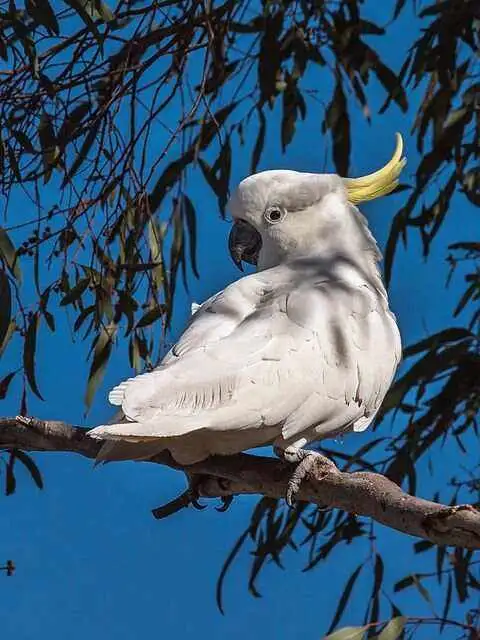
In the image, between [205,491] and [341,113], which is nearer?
[205,491]

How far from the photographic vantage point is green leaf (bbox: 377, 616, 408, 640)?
5.91ft

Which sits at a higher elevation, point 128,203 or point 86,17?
point 86,17

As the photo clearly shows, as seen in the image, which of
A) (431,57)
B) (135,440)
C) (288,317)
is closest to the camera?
(135,440)

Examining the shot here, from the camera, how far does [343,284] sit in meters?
1.80

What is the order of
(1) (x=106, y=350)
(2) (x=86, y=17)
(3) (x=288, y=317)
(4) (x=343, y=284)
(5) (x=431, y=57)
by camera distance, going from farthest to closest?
1. (5) (x=431, y=57)
2. (1) (x=106, y=350)
3. (2) (x=86, y=17)
4. (4) (x=343, y=284)
5. (3) (x=288, y=317)

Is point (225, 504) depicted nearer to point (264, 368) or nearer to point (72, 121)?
point (264, 368)

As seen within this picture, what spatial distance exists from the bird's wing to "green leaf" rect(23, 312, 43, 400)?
0.36 m

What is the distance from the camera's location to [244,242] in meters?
1.98

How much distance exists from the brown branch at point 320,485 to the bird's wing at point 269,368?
0.19 feet

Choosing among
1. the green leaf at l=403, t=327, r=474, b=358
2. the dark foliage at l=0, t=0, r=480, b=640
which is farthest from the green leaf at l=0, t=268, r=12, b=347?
the green leaf at l=403, t=327, r=474, b=358

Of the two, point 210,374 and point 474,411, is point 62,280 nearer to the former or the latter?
point 210,374

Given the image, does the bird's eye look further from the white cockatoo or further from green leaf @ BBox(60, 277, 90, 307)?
green leaf @ BBox(60, 277, 90, 307)

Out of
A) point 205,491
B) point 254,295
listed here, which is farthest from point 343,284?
point 205,491

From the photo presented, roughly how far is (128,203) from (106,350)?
264 millimetres
